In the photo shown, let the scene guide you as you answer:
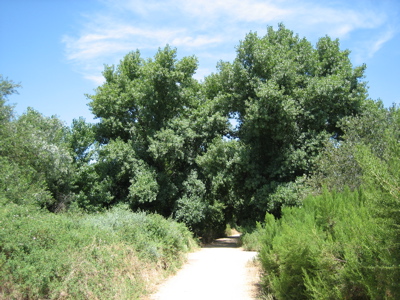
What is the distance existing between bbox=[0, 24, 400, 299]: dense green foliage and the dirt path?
92 cm

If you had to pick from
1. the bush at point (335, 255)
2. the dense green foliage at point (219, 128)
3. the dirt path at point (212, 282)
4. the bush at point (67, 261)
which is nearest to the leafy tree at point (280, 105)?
the dense green foliage at point (219, 128)

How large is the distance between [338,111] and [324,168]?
8.11 metres

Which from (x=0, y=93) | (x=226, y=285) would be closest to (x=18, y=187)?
(x=0, y=93)

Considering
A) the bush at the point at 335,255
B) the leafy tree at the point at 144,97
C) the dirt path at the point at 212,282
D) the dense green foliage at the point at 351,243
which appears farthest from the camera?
the leafy tree at the point at 144,97

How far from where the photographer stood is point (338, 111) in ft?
68.6

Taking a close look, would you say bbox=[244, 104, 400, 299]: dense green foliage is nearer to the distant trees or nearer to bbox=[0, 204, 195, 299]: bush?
bbox=[0, 204, 195, 299]: bush

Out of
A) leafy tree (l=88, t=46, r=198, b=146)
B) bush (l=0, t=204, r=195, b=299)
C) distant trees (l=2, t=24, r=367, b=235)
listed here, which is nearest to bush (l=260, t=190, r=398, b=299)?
bush (l=0, t=204, r=195, b=299)

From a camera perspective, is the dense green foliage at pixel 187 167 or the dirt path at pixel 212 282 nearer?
the dense green foliage at pixel 187 167

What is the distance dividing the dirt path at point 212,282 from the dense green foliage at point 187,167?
0.92 meters

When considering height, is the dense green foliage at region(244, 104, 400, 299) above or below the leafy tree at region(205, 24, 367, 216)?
below

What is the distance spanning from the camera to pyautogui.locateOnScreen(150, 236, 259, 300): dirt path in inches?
314

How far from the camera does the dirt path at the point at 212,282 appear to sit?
26.2ft

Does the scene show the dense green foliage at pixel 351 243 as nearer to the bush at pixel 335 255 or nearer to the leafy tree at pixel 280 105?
the bush at pixel 335 255

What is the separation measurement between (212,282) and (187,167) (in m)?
15.7
